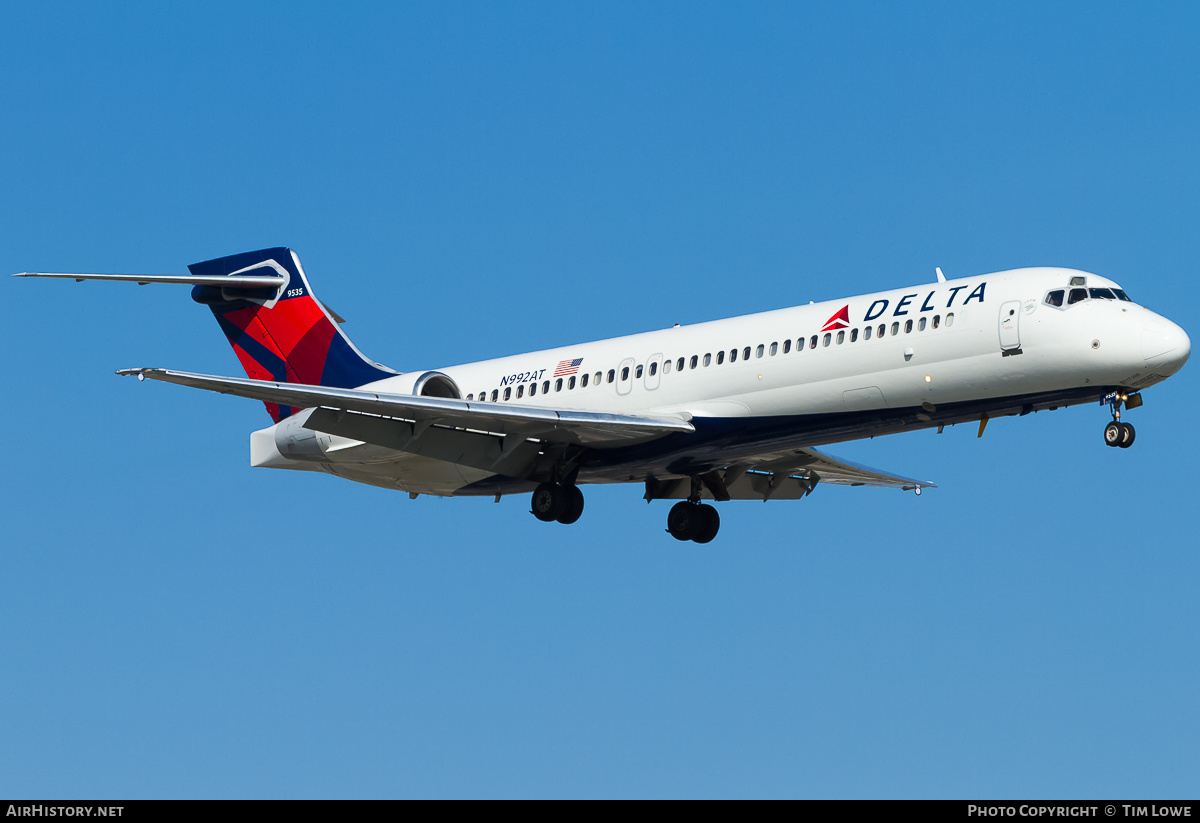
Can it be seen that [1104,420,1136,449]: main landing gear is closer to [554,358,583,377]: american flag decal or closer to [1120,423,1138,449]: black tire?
[1120,423,1138,449]: black tire

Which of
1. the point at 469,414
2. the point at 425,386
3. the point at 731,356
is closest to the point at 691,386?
the point at 731,356

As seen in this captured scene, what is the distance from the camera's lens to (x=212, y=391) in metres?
24.4

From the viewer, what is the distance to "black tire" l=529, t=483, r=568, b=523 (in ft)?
86.5

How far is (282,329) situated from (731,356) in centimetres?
978

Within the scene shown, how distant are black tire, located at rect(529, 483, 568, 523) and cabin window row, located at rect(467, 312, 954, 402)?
1.75m

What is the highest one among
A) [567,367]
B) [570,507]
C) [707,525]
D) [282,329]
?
[282,329]

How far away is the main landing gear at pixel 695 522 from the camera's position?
94.3ft

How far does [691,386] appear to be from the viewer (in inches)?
998

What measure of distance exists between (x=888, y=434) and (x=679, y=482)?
16.8 feet

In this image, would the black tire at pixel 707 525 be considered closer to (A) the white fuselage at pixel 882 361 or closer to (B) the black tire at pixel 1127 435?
(A) the white fuselage at pixel 882 361

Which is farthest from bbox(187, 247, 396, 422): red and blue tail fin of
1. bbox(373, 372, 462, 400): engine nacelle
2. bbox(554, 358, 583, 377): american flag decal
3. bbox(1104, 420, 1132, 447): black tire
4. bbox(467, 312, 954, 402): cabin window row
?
bbox(1104, 420, 1132, 447): black tire

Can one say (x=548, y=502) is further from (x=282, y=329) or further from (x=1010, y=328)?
(x=1010, y=328)

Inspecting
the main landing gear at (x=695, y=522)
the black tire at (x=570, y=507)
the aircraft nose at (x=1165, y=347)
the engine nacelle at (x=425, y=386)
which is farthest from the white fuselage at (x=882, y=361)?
the main landing gear at (x=695, y=522)
